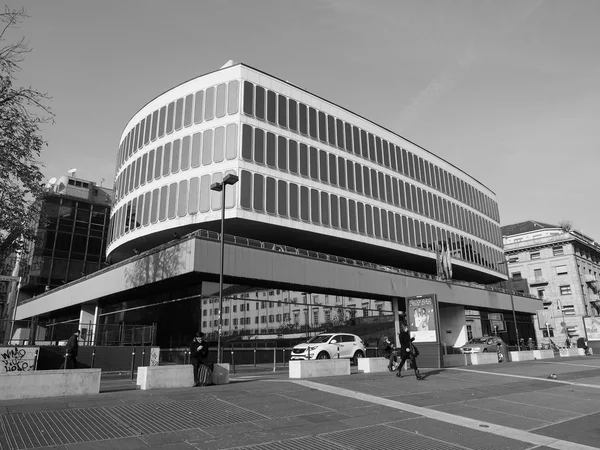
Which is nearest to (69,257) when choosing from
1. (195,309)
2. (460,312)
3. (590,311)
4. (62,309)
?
(62,309)

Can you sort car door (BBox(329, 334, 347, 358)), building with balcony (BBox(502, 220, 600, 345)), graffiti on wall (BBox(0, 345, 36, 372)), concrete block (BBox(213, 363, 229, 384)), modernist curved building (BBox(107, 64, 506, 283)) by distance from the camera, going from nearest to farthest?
concrete block (BBox(213, 363, 229, 384))
graffiti on wall (BBox(0, 345, 36, 372))
car door (BBox(329, 334, 347, 358))
modernist curved building (BBox(107, 64, 506, 283))
building with balcony (BBox(502, 220, 600, 345))

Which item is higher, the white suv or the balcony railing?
the balcony railing

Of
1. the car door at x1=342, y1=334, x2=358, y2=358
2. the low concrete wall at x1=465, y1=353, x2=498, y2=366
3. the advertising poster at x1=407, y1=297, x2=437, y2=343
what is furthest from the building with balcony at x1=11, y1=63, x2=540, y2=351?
the low concrete wall at x1=465, y1=353, x2=498, y2=366

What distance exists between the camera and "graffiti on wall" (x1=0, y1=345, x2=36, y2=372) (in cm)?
1545

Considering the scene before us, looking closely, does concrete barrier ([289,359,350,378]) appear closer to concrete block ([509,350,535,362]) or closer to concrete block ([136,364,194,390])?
concrete block ([136,364,194,390])

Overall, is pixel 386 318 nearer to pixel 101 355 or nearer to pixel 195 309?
pixel 195 309

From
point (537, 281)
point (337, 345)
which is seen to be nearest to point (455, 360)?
point (337, 345)

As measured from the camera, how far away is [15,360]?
15.8 meters

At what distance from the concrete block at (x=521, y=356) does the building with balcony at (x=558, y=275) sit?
4390 cm

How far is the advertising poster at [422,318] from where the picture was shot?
21609 millimetres

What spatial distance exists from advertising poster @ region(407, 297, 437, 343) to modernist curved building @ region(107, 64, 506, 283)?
12863 millimetres

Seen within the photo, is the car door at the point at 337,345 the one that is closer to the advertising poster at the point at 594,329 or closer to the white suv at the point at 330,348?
the white suv at the point at 330,348

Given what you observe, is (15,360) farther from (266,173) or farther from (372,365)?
(266,173)

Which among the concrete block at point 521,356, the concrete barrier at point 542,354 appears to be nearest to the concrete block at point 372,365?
the concrete block at point 521,356
